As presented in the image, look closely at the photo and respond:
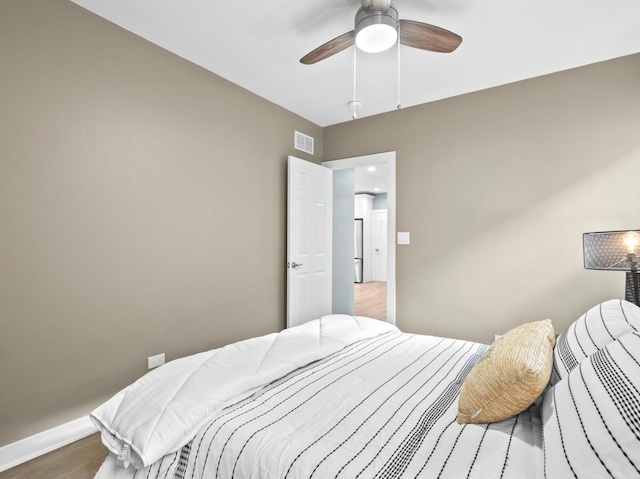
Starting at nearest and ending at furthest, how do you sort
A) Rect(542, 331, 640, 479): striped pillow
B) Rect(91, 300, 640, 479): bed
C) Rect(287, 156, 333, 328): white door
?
Rect(542, 331, 640, 479): striped pillow
Rect(91, 300, 640, 479): bed
Rect(287, 156, 333, 328): white door

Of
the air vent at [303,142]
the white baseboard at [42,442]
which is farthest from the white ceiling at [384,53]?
the white baseboard at [42,442]

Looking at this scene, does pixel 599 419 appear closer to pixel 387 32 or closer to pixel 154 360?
pixel 387 32

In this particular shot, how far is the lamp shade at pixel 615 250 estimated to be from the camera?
1.88 meters

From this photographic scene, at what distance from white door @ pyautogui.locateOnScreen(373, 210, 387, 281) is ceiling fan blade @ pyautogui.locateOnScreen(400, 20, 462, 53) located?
25.2 ft

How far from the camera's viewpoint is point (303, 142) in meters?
3.85

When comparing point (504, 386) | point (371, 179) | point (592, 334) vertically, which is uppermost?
point (371, 179)

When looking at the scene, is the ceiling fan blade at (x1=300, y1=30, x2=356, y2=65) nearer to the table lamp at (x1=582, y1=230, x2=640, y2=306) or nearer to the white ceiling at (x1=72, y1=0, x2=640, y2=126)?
the white ceiling at (x1=72, y1=0, x2=640, y2=126)

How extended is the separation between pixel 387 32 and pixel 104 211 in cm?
204

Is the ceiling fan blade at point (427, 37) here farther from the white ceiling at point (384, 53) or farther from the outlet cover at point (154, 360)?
the outlet cover at point (154, 360)

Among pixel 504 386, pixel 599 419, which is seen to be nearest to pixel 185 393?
pixel 504 386

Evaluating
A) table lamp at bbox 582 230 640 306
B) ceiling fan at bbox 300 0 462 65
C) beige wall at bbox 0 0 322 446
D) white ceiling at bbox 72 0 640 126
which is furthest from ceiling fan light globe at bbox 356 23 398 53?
table lamp at bbox 582 230 640 306

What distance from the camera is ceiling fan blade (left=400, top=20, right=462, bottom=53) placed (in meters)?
1.84

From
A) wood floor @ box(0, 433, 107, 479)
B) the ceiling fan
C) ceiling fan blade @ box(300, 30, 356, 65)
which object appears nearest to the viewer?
wood floor @ box(0, 433, 107, 479)

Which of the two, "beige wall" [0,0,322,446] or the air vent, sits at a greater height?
the air vent
